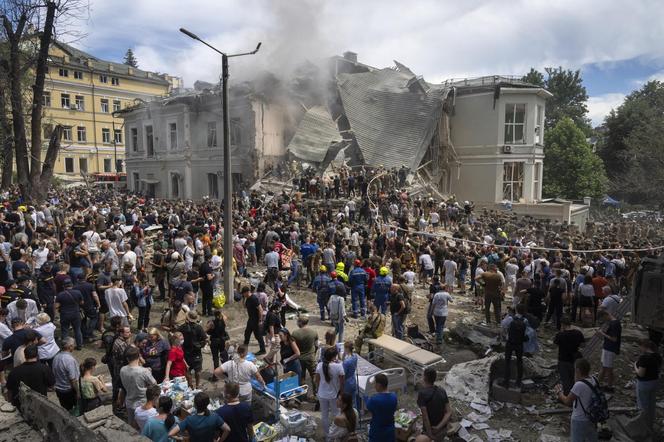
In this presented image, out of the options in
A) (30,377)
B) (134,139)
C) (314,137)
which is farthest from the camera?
(134,139)

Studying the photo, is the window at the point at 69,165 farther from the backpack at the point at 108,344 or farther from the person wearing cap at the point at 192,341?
the person wearing cap at the point at 192,341

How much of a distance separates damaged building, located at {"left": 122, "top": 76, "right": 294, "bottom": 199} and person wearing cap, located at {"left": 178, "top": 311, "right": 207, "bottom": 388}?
21719 millimetres

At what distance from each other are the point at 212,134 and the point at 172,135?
4.37 meters

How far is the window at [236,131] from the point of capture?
30203mm

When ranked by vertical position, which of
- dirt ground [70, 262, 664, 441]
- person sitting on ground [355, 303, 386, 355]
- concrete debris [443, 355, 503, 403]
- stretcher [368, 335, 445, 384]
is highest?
person sitting on ground [355, 303, 386, 355]

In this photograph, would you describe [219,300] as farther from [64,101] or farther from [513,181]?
[64,101]

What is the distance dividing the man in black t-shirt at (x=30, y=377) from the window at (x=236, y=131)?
2513 cm

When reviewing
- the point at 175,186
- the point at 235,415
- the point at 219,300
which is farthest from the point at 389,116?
the point at 235,415

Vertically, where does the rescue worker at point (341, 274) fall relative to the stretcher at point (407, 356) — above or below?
above

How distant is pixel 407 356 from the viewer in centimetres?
808

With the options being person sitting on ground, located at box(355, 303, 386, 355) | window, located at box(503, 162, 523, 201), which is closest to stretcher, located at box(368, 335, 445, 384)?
person sitting on ground, located at box(355, 303, 386, 355)

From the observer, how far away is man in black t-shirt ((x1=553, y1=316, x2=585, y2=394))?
7547mm

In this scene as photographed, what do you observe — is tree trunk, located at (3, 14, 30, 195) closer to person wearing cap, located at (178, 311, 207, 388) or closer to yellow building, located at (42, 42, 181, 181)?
person wearing cap, located at (178, 311, 207, 388)

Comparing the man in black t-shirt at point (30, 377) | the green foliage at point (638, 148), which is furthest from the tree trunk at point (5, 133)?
the green foliage at point (638, 148)
